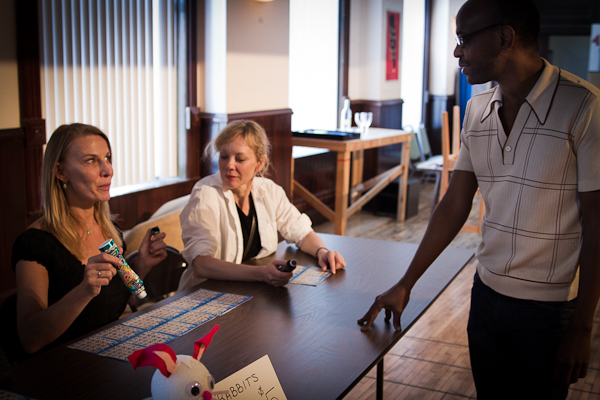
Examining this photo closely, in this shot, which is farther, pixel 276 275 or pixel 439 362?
pixel 439 362

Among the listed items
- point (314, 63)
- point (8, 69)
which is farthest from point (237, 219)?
point (314, 63)

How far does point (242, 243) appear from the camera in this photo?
2.42 meters

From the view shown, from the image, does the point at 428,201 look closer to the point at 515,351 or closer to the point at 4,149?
the point at 4,149

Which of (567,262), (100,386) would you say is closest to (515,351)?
(567,262)

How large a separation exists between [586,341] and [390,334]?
49cm

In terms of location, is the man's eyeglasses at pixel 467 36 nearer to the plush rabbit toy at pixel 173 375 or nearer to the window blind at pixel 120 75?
the plush rabbit toy at pixel 173 375

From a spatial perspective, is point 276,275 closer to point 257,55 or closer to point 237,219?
point 237,219

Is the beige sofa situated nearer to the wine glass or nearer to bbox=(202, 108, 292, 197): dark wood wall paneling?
bbox=(202, 108, 292, 197): dark wood wall paneling

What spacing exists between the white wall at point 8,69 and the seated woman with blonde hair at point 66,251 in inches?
57.3

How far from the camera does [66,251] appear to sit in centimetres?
186

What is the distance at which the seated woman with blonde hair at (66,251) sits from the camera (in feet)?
5.56

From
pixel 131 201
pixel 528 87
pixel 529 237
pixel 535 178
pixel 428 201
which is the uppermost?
pixel 528 87

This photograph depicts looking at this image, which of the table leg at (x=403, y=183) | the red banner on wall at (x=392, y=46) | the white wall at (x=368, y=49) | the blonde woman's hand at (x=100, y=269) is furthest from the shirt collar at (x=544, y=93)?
the red banner on wall at (x=392, y=46)

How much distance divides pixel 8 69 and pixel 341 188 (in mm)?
2860
